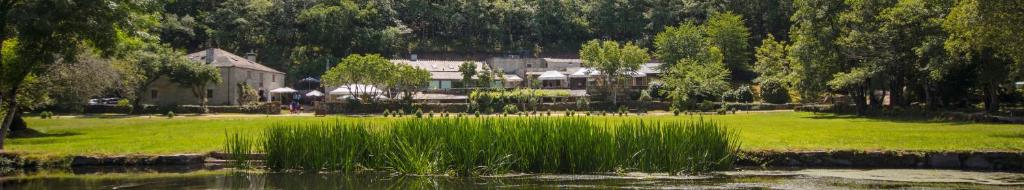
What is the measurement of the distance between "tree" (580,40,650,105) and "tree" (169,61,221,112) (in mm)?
33165

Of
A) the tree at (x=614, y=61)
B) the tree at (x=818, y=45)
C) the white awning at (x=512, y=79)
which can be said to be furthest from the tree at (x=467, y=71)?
the tree at (x=818, y=45)

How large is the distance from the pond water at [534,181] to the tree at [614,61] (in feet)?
196

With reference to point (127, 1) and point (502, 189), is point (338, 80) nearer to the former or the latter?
point (127, 1)

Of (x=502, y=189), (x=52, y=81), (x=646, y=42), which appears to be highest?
(x=646, y=42)

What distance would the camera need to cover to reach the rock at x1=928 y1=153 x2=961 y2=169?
2452cm

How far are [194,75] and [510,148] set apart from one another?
5892 cm

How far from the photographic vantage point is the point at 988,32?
35.1 metres

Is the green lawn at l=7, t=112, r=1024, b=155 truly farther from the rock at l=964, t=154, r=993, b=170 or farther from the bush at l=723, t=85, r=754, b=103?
the bush at l=723, t=85, r=754, b=103

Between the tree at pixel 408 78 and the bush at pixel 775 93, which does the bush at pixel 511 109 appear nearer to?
the tree at pixel 408 78

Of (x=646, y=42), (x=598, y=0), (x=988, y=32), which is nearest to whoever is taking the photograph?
(x=988, y=32)

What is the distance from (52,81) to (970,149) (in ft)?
114

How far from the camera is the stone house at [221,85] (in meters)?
79.1

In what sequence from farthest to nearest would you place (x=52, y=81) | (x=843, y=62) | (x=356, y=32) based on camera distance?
(x=356, y=32) < (x=843, y=62) < (x=52, y=81)

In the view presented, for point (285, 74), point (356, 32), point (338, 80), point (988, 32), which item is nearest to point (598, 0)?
point (356, 32)
